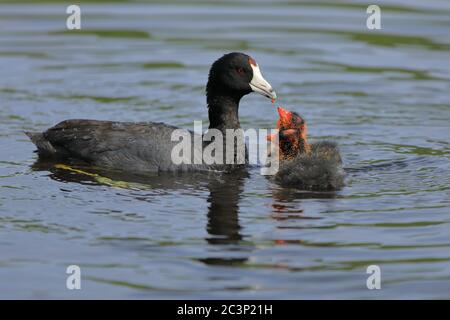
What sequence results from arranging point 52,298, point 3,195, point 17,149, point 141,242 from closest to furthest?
1. point 52,298
2. point 141,242
3. point 3,195
4. point 17,149

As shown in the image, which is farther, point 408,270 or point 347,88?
point 347,88

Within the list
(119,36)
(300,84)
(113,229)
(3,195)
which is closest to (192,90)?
(300,84)

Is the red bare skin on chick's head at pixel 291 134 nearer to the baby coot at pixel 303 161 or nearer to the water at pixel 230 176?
the baby coot at pixel 303 161

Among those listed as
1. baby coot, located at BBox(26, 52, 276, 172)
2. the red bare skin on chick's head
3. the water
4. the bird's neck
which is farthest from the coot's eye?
the water

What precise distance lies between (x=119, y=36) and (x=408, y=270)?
Result: 34.5 feet

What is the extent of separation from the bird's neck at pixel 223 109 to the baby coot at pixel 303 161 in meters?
0.92

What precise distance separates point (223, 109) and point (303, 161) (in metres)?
1.58

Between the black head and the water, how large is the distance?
97 cm

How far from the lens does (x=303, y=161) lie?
10469 mm

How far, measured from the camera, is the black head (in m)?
11.4

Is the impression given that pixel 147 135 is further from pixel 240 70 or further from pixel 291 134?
pixel 291 134

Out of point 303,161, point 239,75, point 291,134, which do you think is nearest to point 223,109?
point 239,75

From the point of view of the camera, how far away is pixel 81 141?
1145 centimetres

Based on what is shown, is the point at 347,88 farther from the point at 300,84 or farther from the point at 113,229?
the point at 113,229
